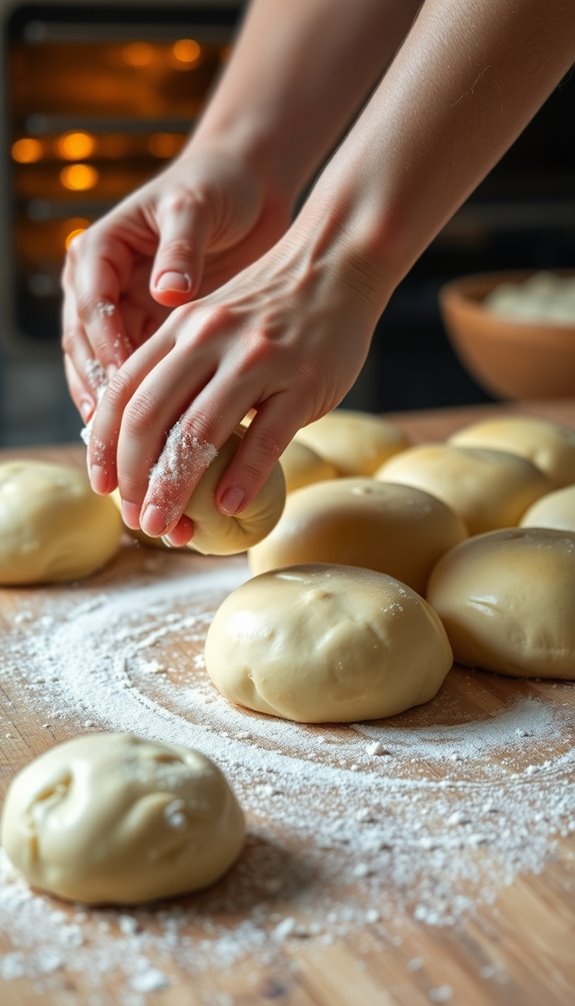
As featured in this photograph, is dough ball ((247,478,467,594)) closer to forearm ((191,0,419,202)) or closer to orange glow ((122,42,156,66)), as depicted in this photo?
A: forearm ((191,0,419,202))

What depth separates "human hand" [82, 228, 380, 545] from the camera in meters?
1.19

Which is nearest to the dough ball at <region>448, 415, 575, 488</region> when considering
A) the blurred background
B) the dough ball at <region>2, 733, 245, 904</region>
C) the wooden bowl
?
the wooden bowl

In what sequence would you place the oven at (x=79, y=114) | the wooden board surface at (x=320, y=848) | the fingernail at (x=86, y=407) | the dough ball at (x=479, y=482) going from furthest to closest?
the oven at (x=79, y=114)
the dough ball at (x=479, y=482)
the fingernail at (x=86, y=407)
the wooden board surface at (x=320, y=848)

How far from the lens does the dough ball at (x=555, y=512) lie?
1.61 metres

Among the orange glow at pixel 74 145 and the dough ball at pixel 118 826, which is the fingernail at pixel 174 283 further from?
the orange glow at pixel 74 145

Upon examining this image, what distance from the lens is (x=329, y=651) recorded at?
125cm

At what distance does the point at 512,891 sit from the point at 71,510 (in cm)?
83

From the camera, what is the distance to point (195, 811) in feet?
3.23

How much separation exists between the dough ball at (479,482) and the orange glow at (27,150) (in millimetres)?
1512

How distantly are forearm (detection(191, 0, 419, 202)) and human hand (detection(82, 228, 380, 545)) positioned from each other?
516mm

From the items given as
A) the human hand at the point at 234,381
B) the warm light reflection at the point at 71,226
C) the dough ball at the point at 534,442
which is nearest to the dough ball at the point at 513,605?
the human hand at the point at 234,381

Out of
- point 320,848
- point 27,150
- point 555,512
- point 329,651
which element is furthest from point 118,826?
point 27,150

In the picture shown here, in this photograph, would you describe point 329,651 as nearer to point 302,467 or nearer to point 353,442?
point 302,467

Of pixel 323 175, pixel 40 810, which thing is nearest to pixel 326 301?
pixel 323 175
